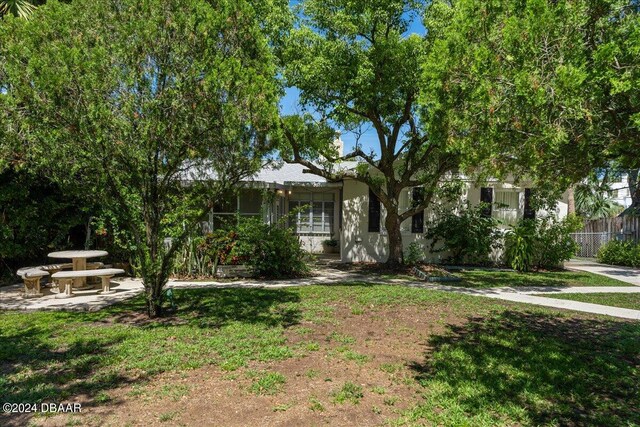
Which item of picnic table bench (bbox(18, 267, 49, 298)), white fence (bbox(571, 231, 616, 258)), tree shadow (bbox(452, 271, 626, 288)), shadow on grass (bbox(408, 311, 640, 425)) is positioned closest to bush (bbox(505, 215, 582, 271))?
tree shadow (bbox(452, 271, 626, 288))

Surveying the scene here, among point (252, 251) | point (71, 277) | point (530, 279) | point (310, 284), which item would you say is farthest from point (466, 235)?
point (71, 277)

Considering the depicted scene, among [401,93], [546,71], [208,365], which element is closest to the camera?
[546,71]

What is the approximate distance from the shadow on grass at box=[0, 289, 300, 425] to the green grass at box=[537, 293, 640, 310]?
22.1ft

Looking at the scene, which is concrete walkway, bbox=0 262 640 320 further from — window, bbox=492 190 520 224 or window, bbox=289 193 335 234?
window, bbox=289 193 335 234

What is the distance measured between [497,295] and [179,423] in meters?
8.42

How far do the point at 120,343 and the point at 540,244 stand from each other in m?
14.0

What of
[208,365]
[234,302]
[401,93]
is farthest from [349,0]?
[208,365]

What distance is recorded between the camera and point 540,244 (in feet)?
47.8

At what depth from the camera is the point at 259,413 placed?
3.88 m

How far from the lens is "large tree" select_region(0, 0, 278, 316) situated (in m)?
5.67

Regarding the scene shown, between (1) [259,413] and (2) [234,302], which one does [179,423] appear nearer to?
(1) [259,413]

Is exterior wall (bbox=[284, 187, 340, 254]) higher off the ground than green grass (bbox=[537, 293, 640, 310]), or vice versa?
exterior wall (bbox=[284, 187, 340, 254])

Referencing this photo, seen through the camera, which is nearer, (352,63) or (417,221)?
(352,63)

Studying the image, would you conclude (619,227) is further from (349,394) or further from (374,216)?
(349,394)
